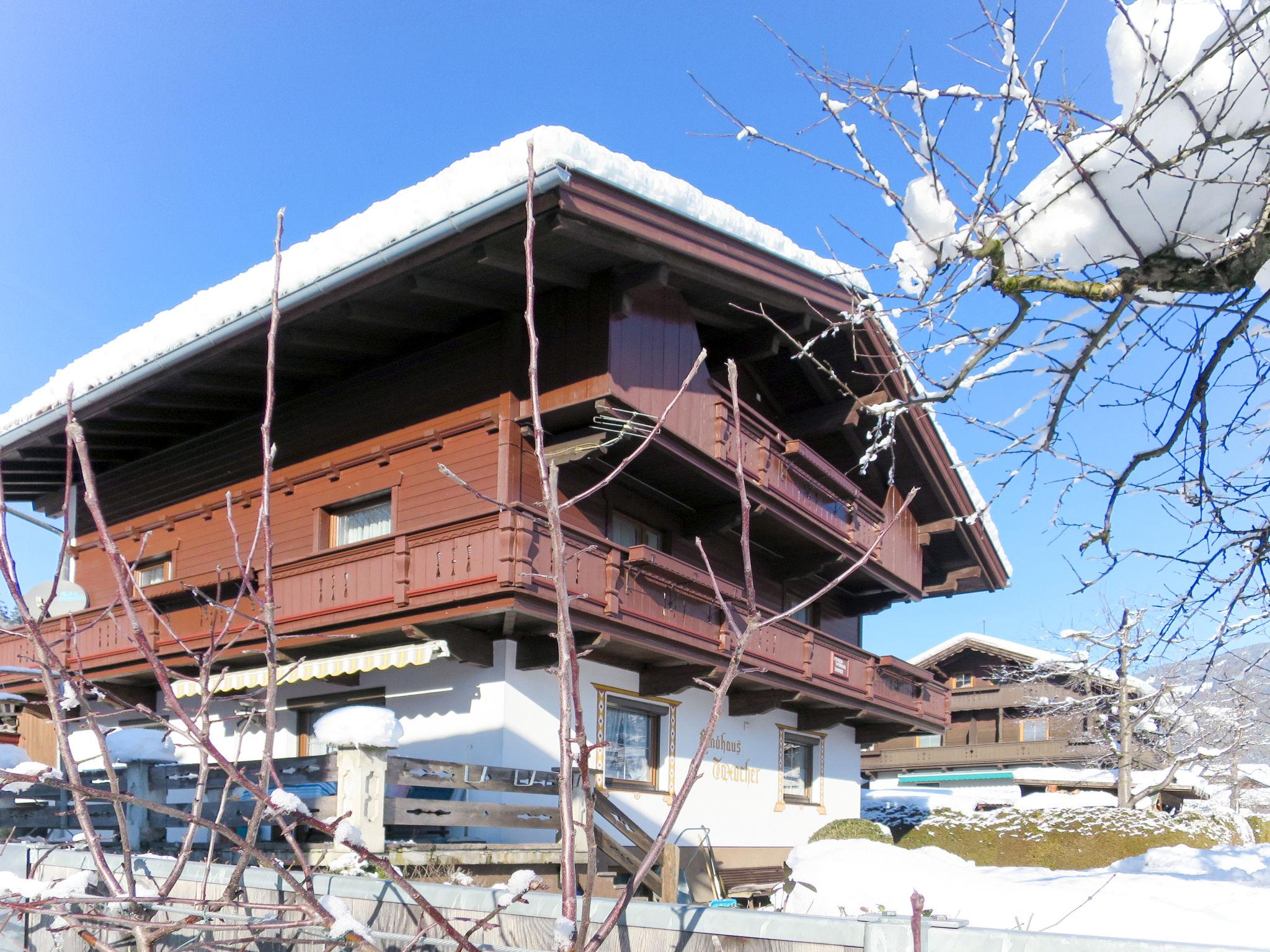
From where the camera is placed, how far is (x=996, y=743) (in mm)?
42062

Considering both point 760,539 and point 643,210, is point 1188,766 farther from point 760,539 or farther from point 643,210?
point 643,210

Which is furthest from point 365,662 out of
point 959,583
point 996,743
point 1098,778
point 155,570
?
point 996,743

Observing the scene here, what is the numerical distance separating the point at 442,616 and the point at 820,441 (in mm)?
9969

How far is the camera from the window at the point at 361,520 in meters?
14.9

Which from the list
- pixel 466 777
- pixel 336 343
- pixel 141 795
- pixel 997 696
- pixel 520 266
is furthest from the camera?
pixel 997 696

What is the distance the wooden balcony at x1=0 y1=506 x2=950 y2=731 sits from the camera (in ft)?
38.6

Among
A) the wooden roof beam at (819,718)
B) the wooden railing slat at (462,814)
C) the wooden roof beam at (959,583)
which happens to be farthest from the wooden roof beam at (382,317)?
the wooden roof beam at (959,583)

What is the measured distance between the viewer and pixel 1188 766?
35.6 meters

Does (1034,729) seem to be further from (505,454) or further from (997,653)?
(505,454)

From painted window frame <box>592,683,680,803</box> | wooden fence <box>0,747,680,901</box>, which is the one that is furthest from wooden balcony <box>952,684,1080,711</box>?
wooden fence <box>0,747,680,901</box>

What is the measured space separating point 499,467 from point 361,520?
9.55 feet

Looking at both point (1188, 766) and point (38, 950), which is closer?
point (38, 950)

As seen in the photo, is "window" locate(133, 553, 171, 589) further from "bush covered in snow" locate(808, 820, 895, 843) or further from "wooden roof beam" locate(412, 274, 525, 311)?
"bush covered in snow" locate(808, 820, 895, 843)

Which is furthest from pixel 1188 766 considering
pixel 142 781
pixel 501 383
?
pixel 142 781
